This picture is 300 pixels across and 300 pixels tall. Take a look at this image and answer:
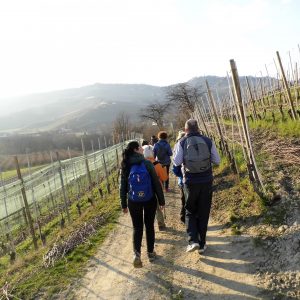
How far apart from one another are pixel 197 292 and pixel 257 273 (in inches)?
31.7

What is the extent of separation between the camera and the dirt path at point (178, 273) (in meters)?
4.70

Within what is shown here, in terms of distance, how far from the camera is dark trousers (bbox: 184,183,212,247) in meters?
5.59

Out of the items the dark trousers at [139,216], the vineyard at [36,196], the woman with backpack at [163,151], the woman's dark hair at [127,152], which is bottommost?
the vineyard at [36,196]

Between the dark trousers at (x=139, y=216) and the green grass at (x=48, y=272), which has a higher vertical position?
the dark trousers at (x=139, y=216)

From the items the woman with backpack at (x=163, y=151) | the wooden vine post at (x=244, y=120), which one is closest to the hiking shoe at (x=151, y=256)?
the wooden vine post at (x=244, y=120)

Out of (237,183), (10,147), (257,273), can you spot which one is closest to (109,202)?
(237,183)

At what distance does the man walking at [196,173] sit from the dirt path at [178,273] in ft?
1.13

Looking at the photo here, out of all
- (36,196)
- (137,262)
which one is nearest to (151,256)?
(137,262)

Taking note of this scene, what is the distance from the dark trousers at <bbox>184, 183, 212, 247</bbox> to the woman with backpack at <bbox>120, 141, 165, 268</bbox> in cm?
47

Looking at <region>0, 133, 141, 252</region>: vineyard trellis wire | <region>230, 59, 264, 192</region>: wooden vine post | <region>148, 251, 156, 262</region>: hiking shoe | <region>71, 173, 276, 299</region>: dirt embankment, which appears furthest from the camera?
<region>0, 133, 141, 252</region>: vineyard trellis wire

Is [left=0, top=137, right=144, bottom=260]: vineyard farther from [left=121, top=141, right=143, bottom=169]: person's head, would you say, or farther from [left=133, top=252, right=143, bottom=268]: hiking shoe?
[left=133, top=252, right=143, bottom=268]: hiking shoe

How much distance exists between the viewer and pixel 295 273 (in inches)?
175

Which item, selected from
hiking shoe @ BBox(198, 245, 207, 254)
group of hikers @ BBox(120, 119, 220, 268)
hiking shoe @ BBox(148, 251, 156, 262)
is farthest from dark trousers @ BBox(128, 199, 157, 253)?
hiking shoe @ BBox(198, 245, 207, 254)

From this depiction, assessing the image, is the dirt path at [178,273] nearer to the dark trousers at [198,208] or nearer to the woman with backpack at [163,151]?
the dark trousers at [198,208]
